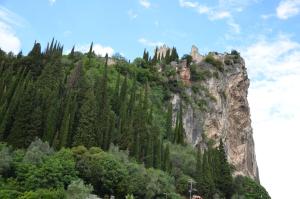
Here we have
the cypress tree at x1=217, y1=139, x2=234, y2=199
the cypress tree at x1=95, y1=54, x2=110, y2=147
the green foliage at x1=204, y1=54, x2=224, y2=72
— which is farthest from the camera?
the green foliage at x1=204, y1=54, x2=224, y2=72

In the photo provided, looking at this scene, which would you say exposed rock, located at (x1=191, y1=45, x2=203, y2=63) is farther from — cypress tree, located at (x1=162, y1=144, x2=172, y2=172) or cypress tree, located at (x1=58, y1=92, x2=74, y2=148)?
cypress tree, located at (x1=58, y1=92, x2=74, y2=148)

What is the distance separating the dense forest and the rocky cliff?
1136 cm

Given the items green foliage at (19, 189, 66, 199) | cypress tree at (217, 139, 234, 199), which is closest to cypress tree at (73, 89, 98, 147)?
green foliage at (19, 189, 66, 199)

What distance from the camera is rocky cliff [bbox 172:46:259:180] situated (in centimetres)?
8562

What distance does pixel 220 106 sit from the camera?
3686 inches

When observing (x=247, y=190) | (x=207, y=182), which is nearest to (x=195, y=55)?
(x=247, y=190)

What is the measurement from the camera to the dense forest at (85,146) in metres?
42.2

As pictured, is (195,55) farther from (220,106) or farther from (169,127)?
(169,127)

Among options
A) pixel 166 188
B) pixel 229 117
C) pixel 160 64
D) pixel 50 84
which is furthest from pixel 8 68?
pixel 229 117

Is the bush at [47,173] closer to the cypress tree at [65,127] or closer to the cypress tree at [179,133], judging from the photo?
the cypress tree at [65,127]

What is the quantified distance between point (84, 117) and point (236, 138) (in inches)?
2172

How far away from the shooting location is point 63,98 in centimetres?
5562

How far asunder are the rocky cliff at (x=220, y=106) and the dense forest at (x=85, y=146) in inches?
447

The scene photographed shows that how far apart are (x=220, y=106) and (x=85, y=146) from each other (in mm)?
49212
